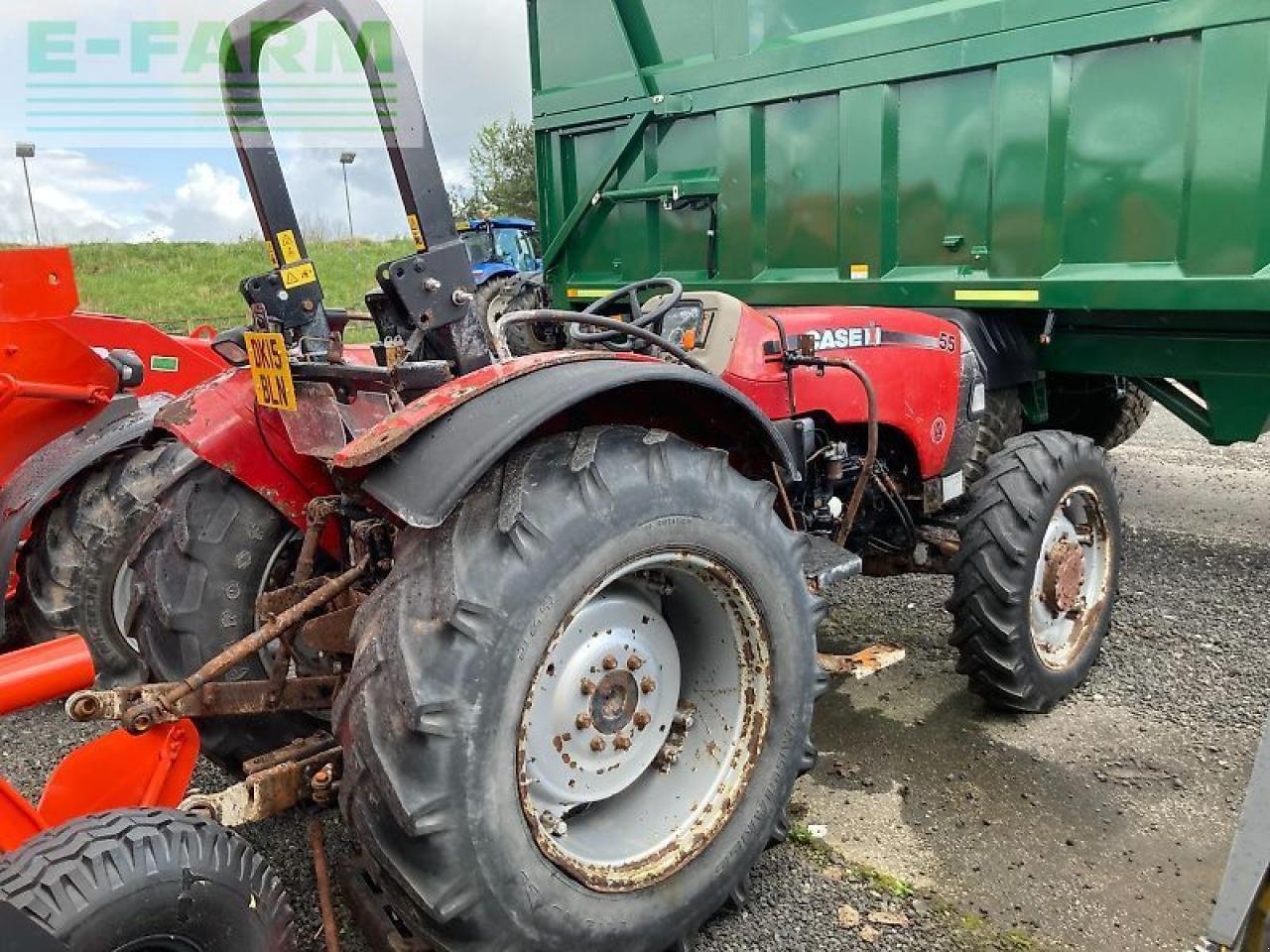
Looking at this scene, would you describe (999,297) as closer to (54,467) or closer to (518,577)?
(518,577)

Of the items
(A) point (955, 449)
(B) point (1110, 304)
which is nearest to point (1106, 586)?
(A) point (955, 449)

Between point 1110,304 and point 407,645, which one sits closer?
point 407,645

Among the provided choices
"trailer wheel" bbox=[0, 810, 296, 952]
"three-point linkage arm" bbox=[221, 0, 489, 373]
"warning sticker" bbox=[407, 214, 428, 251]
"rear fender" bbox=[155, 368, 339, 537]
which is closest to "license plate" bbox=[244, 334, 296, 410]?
"rear fender" bbox=[155, 368, 339, 537]

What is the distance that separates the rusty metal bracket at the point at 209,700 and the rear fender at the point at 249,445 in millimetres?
449

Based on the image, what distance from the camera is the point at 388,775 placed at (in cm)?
169

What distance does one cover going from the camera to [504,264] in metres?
12.7

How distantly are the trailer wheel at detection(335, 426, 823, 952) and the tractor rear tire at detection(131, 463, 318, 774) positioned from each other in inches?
31.8

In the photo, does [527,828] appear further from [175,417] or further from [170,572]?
[175,417]

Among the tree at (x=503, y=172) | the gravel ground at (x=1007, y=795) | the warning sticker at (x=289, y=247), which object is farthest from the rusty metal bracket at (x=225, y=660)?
the tree at (x=503, y=172)

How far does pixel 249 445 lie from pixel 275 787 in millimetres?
911

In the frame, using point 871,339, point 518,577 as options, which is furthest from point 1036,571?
point 518,577

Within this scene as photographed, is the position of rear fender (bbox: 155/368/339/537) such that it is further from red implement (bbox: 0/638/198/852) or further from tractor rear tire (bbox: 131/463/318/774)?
red implement (bbox: 0/638/198/852)

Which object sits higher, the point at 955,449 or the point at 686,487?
the point at 686,487

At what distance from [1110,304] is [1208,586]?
147 centimetres
